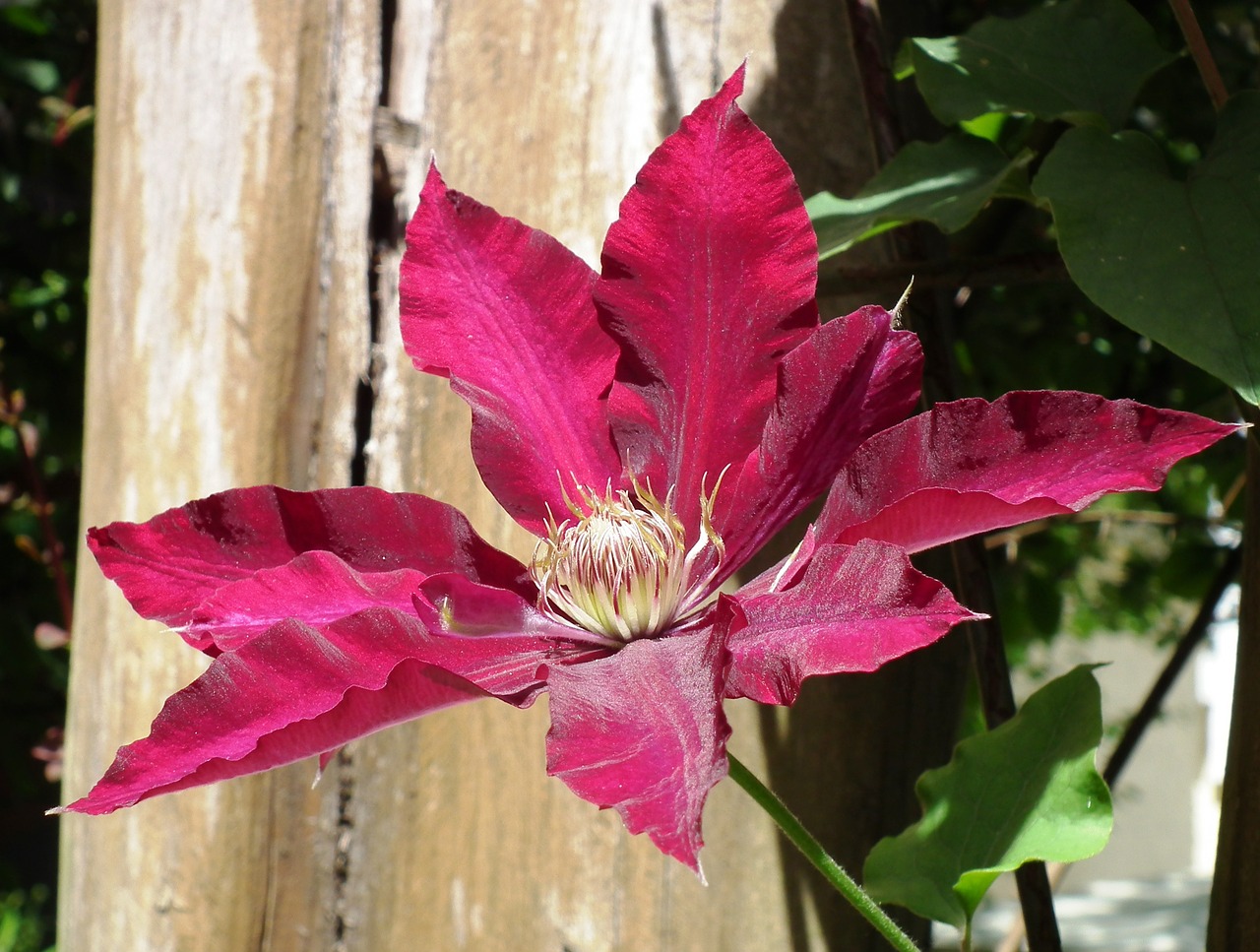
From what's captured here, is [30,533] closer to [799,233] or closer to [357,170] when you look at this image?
[357,170]

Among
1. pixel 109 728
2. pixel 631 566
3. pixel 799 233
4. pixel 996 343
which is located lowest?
pixel 109 728

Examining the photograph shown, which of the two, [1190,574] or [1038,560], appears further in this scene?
[1038,560]

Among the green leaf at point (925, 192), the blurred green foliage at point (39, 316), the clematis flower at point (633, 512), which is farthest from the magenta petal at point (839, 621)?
the blurred green foliage at point (39, 316)

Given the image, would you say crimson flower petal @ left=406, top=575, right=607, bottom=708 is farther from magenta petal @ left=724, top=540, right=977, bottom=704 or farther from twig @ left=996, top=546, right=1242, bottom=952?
twig @ left=996, top=546, right=1242, bottom=952

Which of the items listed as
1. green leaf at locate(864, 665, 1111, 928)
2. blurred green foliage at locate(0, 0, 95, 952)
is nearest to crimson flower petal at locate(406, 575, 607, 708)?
green leaf at locate(864, 665, 1111, 928)

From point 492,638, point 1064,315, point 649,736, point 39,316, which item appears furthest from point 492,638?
point 39,316

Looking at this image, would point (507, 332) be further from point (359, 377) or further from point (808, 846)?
point (359, 377)

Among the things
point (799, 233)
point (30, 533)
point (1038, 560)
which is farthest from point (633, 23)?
point (30, 533)
